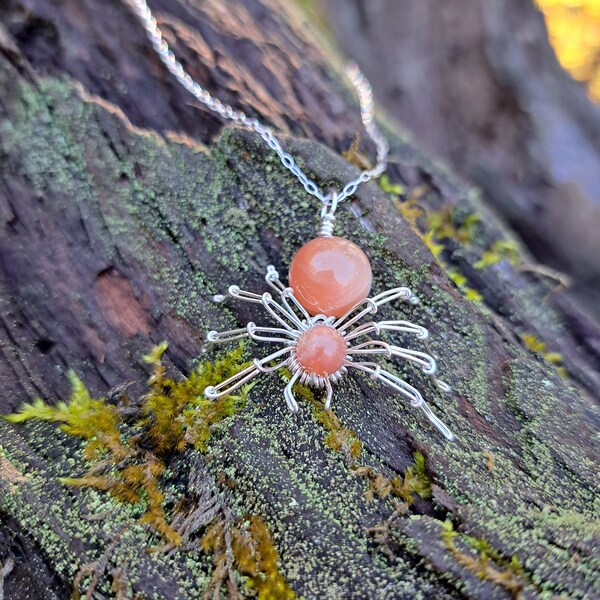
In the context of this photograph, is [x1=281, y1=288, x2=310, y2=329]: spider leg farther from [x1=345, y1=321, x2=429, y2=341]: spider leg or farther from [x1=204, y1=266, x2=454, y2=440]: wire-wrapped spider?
[x1=345, y1=321, x2=429, y2=341]: spider leg

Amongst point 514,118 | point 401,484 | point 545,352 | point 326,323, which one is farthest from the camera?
point 514,118

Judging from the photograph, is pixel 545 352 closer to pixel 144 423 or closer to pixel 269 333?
pixel 269 333

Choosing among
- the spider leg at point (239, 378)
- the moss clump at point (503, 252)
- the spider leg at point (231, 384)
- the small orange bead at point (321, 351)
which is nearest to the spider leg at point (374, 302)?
the small orange bead at point (321, 351)

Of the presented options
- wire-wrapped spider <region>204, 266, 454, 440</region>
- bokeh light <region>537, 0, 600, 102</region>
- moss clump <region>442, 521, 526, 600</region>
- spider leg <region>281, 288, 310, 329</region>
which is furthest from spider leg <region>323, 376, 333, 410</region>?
bokeh light <region>537, 0, 600, 102</region>

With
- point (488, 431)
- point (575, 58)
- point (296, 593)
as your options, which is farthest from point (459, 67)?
point (296, 593)

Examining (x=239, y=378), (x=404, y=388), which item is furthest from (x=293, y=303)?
(x=404, y=388)

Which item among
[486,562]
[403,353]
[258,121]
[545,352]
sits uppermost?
[258,121]
